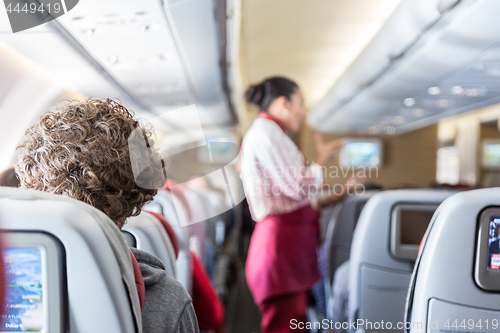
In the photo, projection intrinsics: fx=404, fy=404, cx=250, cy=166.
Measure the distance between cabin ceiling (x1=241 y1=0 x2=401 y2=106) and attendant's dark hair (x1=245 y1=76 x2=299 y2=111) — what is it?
4.55 feet

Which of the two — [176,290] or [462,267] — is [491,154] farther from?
[176,290]

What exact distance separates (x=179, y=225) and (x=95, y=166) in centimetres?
62

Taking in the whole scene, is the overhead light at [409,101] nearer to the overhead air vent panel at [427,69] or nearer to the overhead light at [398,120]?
the overhead air vent panel at [427,69]

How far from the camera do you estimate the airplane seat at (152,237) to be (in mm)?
1037

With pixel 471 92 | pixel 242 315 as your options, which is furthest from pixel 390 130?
pixel 242 315

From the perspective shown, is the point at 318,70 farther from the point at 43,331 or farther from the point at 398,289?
the point at 43,331

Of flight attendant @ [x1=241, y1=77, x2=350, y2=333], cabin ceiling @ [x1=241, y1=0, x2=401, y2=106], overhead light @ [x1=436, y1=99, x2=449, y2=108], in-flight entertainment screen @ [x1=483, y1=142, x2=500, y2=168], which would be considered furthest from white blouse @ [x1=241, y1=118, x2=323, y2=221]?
in-flight entertainment screen @ [x1=483, y1=142, x2=500, y2=168]

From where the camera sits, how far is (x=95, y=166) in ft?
2.45

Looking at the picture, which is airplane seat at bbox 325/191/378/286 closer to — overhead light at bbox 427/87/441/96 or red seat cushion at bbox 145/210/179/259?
red seat cushion at bbox 145/210/179/259

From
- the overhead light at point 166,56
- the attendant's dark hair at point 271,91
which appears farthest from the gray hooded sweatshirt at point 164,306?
the overhead light at point 166,56

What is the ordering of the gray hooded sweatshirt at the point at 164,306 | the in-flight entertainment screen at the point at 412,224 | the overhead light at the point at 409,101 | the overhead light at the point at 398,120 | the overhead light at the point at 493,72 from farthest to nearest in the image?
the overhead light at the point at 398,120
the overhead light at the point at 409,101
the overhead light at the point at 493,72
the in-flight entertainment screen at the point at 412,224
the gray hooded sweatshirt at the point at 164,306

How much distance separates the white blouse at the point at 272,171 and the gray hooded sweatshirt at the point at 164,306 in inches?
33.1

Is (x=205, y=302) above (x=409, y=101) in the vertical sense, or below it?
below

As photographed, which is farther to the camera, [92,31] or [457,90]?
[457,90]
